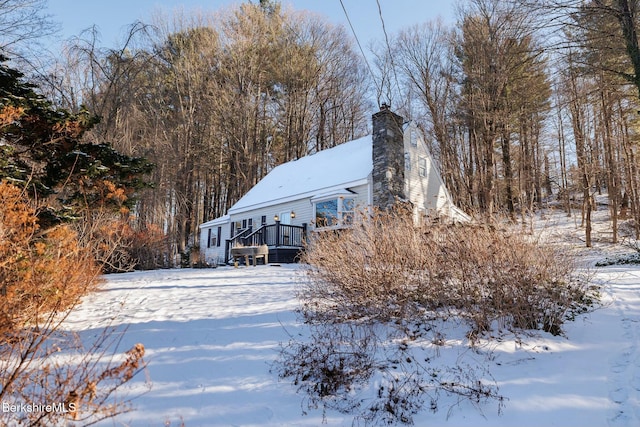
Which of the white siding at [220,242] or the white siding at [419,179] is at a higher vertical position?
the white siding at [419,179]

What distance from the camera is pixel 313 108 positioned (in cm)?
2514

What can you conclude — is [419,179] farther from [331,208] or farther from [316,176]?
[316,176]

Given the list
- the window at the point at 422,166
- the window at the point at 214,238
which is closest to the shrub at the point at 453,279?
the window at the point at 422,166

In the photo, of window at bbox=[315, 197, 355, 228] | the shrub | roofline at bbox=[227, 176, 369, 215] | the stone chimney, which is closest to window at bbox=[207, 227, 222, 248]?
roofline at bbox=[227, 176, 369, 215]

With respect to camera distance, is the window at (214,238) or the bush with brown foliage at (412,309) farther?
the window at (214,238)

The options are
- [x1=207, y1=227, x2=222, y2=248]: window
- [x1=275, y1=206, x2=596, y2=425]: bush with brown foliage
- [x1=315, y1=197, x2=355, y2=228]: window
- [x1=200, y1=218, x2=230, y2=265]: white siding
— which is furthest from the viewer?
[x1=207, y1=227, x2=222, y2=248]: window

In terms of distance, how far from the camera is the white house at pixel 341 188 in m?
13.4

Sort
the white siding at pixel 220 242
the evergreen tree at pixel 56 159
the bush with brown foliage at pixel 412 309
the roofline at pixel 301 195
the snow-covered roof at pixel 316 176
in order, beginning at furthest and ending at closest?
1. the white siding at pixel 220 242
2. the snow-covered roof at pixel 316 176
3. the roofline at pixel 301 195
4. the evergreen tree at pixel 56 159
5. the bush with brown foliage at pixel 412 309

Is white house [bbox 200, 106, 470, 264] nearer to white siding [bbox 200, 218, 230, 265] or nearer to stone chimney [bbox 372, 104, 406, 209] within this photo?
stone chimney [bbox 372, 104, 406, 209]

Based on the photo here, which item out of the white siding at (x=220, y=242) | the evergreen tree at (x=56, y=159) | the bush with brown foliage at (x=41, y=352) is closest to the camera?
the bush with brown foliage at (x=41, y=352)

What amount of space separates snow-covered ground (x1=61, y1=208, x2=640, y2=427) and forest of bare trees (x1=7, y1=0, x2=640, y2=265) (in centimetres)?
919

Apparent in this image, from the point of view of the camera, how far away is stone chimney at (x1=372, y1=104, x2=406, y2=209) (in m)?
13.0

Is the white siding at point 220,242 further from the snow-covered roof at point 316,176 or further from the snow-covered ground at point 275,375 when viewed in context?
the snow-covered ground at point 275,375

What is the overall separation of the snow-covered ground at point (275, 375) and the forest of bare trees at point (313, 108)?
30.2ft
